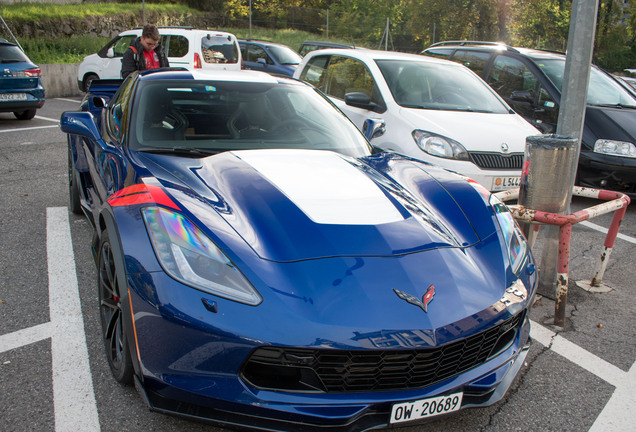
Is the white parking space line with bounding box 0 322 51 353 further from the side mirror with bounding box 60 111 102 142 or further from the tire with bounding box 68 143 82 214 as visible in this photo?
the tire with bounding box 68 143 82 214

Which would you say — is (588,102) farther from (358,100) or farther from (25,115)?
(25,115)

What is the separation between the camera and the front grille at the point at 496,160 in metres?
5.62

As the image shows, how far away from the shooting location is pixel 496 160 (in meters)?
5.68

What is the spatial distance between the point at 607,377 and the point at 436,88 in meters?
4.28

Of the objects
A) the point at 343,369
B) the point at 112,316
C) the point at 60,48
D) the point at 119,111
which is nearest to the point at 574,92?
the point at 343,369

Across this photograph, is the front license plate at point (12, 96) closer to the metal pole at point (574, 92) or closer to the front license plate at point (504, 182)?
the front license plate at point (504, 182)

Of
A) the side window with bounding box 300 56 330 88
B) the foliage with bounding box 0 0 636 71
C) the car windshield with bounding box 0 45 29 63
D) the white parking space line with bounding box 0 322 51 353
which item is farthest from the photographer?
the foliage with bounding box 0 0 636 71

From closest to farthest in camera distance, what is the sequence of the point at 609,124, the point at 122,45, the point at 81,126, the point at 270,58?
the point at 81,126 → the point at 609,124 → the point at 122,45 → the point at 270,58

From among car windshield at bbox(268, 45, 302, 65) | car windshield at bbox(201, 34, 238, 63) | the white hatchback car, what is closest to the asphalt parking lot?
the white hatchback car

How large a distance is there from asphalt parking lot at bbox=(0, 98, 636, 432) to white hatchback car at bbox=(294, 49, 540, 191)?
1.14 m

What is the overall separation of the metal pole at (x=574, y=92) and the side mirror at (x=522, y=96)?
315 cm

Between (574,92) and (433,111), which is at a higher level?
(574,92)

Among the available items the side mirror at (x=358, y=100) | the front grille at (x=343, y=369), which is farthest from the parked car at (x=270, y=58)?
the front grille at (x=343, y=369)

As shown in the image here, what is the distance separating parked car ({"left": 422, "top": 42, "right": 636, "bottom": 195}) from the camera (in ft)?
20.8
